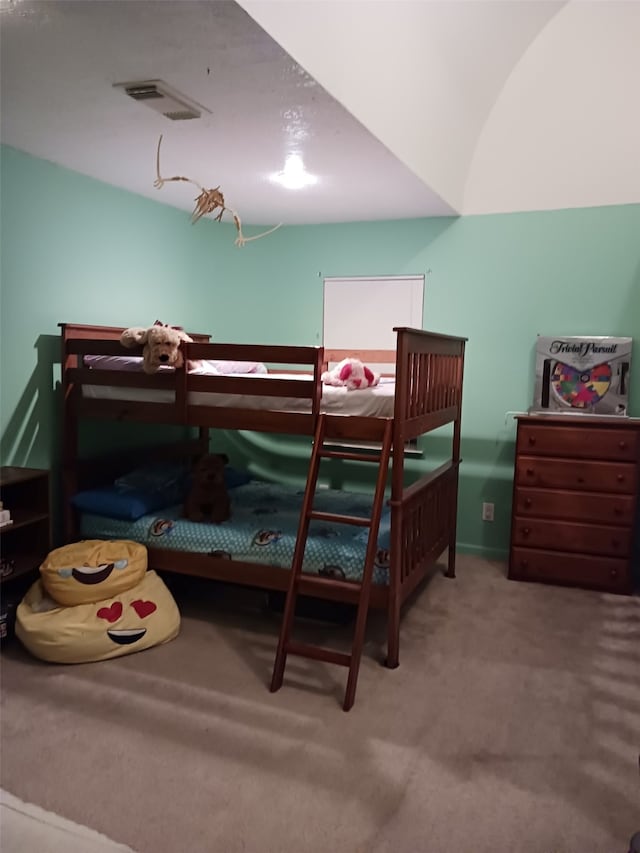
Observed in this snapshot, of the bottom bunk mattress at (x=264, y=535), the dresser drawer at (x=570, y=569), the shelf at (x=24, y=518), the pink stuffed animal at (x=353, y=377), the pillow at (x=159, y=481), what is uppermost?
the pink stuffed animal at (x=353, y=377)

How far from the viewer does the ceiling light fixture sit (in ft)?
10.8

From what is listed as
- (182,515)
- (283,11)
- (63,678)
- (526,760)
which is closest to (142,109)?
(283,11)

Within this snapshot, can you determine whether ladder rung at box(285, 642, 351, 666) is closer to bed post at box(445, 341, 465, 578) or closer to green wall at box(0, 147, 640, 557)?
bed post at box(445, 341, 465, 578)

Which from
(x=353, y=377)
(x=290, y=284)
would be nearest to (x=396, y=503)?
(x=353, y=377)

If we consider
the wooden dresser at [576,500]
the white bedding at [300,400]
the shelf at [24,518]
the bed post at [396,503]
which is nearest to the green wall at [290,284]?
the shelf at [24,518]

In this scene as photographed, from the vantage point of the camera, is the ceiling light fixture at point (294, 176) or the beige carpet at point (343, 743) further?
the ceiling light fixture at point (294, 176)

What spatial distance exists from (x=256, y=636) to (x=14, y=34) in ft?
8.49

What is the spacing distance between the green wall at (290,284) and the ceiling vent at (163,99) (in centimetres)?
106

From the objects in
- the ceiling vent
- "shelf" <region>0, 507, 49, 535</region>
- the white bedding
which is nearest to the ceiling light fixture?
the ceiling vent

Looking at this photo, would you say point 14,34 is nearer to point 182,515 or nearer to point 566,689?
point 182,515

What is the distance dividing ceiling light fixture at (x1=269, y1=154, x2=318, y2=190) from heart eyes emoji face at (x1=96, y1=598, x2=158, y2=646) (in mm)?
2265

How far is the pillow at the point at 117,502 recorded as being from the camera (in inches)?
135

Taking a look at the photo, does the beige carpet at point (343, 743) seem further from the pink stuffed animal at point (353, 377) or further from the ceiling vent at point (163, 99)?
the ceiling vent at point (163, 99)

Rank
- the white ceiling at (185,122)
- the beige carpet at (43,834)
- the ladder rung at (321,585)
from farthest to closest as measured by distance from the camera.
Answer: the ladder rung at (321,585) < the white ceiling at (185,122) < the beige carpet at (43,834)
